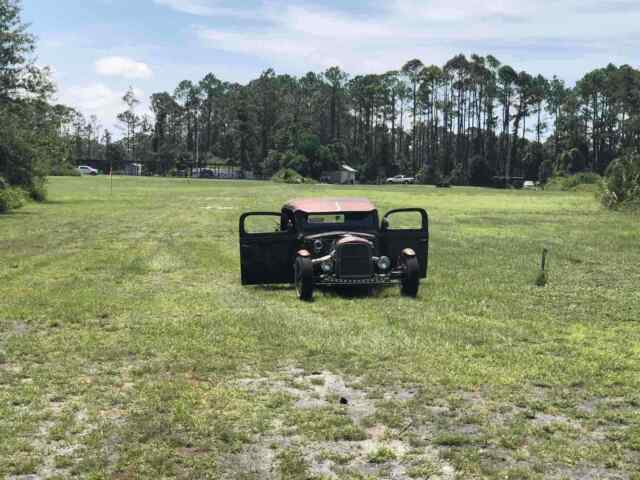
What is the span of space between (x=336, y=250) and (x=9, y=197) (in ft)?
80.1

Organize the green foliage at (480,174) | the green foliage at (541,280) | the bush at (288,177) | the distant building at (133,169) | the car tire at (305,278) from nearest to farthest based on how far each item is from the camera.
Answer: the car tire at (305,278)
the green foliage at (541,280)
the bush at (288,177)
the green foliage at (480,174)
the distant building at (133,169)

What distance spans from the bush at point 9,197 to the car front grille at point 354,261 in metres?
23.4

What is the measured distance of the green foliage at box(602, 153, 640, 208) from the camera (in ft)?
118

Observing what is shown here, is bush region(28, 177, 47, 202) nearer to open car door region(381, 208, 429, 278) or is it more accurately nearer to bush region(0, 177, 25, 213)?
bush region(0, 177, 25, 213)

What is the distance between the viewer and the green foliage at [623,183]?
3588 centimetres

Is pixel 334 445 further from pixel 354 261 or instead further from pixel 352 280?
pixel 354 261

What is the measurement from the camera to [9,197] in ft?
104

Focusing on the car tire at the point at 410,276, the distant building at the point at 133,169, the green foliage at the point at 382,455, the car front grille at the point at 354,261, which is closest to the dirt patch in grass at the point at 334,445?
the green foliage at the point at 382,455

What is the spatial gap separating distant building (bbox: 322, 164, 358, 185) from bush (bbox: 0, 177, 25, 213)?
73604mm

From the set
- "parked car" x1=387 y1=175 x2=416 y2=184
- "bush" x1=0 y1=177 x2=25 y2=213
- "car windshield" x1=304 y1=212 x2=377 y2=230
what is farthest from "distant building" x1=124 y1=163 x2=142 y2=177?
"car windshield" x1=304 y1=212 x2=377 y2=230

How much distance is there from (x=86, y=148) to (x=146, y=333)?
151656mm

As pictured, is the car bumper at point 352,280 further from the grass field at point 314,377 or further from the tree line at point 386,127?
the tree line at point 386,127

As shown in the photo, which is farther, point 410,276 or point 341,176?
point 341,176

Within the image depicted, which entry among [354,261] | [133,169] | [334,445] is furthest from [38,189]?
[133,169]
